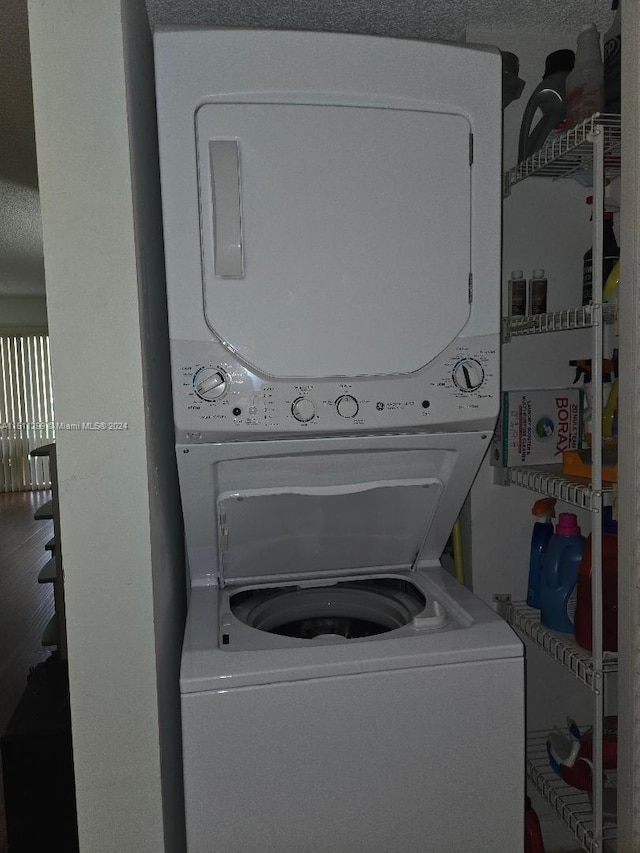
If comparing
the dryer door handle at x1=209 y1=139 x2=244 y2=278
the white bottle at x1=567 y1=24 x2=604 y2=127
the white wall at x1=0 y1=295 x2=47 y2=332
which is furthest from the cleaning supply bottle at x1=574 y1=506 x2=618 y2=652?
the white wall at x1=0 y1=295 x2=47 y2=332

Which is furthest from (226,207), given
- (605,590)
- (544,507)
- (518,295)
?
(605,590)

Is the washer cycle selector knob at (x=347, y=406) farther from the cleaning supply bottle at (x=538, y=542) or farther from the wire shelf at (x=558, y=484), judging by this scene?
the cleaning supply bottle at (x=538, y=542)

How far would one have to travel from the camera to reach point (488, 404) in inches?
60.2

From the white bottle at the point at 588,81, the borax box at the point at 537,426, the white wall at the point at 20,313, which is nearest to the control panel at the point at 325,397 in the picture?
the borax box at the point at 537,426

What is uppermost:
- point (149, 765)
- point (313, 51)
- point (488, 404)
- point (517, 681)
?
point (313, 51)

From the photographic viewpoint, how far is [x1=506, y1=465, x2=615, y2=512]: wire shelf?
163 cm

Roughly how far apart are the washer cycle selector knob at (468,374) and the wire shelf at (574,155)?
0.65 m

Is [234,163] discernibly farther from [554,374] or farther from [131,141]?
[554,374]

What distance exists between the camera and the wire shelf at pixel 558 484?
5.34 ft

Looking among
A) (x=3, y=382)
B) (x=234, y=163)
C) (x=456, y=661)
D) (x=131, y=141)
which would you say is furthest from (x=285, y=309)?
(x=3, y=382)

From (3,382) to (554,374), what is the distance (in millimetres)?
9708

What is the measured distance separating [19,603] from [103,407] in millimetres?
4386

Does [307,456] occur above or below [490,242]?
below

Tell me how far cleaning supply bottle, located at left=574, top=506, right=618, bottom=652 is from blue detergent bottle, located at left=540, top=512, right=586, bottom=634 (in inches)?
2.1
